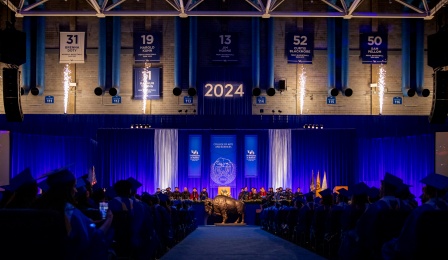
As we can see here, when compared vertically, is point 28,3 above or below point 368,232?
above

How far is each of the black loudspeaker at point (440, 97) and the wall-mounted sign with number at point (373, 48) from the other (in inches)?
238

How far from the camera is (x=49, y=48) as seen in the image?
24703 millimetres

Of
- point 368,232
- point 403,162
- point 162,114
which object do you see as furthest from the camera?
point 162,114

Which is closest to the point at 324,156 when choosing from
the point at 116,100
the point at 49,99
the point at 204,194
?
the point at 204,194

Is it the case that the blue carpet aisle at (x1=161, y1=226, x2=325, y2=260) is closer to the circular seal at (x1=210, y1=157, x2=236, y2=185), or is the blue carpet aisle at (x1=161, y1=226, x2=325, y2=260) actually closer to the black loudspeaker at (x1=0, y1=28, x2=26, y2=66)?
the black loudspeaker at (x1=0, y1=28, x2=26, y2=66)

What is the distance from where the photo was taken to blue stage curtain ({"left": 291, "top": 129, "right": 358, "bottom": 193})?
25031 mm

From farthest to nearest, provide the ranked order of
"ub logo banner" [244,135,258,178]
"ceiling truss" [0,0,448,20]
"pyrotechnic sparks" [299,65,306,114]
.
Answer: "ub logo banner" [244,135,258,178] < "pyrotechnic sparks" [299,65,306,114] < "ceiling truss" [0,0,448,20]

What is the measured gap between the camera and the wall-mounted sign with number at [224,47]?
80.8 feet

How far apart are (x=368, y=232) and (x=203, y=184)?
63.0 feet

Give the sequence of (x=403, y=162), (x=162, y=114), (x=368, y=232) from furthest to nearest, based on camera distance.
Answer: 1. (x=162, y=114)
2. (x=403, y=162)
3. (x=368, y=232)

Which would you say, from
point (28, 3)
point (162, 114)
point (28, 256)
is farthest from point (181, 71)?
point (28, 256)

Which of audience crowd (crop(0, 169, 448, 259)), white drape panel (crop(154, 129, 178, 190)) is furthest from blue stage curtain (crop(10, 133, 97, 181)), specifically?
audience crowd (crop(0, 169, 448, 259))

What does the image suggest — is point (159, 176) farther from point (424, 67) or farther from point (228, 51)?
point (424, 67)

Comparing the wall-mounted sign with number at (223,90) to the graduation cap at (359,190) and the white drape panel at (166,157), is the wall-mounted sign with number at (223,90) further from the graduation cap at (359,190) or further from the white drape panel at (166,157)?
the graduation cap at (359,190)
